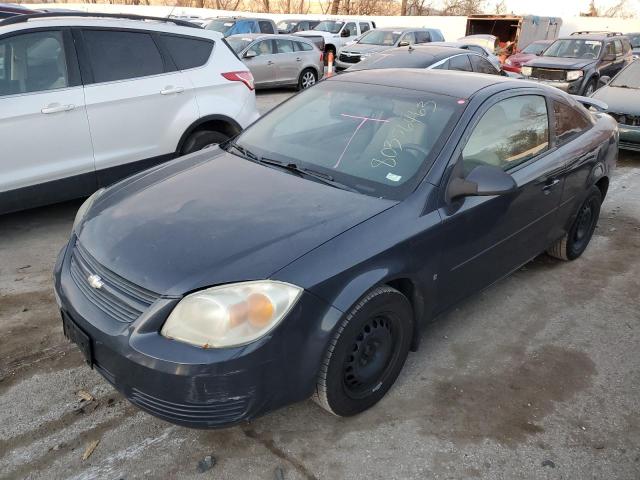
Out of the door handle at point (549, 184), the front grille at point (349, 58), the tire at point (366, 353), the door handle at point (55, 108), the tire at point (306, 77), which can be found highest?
the door handle at point (55, 108)

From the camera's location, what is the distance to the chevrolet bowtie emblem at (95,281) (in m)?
2.37

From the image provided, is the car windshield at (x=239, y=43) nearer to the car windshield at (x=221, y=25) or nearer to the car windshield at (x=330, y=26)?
the car windshield at (x=221, y=25)

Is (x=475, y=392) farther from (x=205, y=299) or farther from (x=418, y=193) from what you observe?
(x=205, y=299)

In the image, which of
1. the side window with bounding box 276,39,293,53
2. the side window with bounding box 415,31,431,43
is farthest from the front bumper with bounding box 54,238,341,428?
the side window with bounding box 415,31,431,43

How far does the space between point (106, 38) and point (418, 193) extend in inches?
140

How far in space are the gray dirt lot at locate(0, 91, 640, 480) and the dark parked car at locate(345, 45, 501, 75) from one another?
605 cm

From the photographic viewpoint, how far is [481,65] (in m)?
10.0

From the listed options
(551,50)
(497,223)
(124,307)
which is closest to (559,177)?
(497,223)

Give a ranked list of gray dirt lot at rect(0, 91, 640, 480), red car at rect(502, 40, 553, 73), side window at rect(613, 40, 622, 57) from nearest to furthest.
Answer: gray dirt lot at rect(0, 91, 640, 480) < side window at rect(613, 40, 622, 57) < red car at rect(502, 40, 553, 73)

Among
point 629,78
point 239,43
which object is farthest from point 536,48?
point 239,43

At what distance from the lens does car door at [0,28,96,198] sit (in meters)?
4.22

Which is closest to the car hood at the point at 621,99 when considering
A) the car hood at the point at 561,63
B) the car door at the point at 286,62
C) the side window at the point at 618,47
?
the car hood at the point at 561,63

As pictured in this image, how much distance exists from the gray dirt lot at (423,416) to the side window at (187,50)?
8.39 feet

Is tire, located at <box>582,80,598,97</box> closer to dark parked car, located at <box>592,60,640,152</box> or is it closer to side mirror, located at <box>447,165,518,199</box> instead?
dark parked car, located at <box>592,60,640,152</box>
